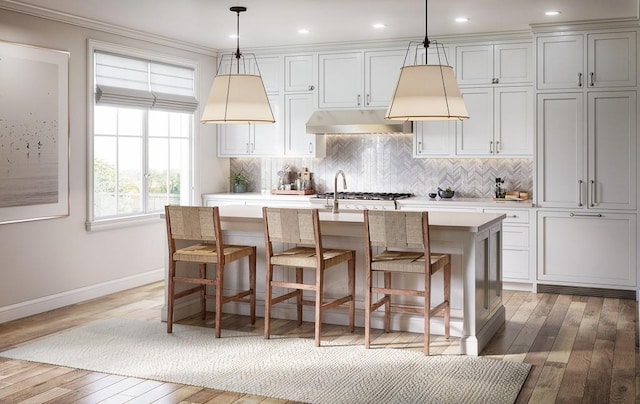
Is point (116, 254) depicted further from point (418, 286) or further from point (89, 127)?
point (418, 286)

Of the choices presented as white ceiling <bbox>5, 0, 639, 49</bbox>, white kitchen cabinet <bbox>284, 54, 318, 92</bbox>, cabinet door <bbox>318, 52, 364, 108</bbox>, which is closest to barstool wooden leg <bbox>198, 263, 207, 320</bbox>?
white ceiling <bbox>5, 0, 639, 49</bbox>

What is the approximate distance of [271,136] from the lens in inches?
311

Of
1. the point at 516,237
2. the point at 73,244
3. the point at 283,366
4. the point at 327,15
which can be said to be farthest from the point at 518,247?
the point at 73,244

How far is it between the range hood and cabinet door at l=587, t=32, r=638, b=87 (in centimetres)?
183

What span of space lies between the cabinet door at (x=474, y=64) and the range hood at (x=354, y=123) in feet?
2.40

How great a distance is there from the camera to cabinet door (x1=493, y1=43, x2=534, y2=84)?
6.74 meters

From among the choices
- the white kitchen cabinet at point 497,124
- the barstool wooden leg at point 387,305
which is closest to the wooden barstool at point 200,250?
the barstool wooden leg at point 387,305

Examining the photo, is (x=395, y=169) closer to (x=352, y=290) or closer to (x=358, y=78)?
(x=358, y=78)

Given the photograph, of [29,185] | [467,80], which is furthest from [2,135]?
[467,80]

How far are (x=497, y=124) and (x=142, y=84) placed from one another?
3.54 metres

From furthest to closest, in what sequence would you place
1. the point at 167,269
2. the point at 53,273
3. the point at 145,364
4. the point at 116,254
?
1. the point at 116,254
2. the point at 53,273
3. the point at 167,269
4. the point at 145,364

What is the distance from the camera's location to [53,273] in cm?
587

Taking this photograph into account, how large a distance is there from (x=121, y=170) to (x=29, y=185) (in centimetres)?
119

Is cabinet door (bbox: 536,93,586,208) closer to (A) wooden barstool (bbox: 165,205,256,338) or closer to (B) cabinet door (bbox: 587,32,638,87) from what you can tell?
(B) cabinet door (bbox: 587,32,638,87)
